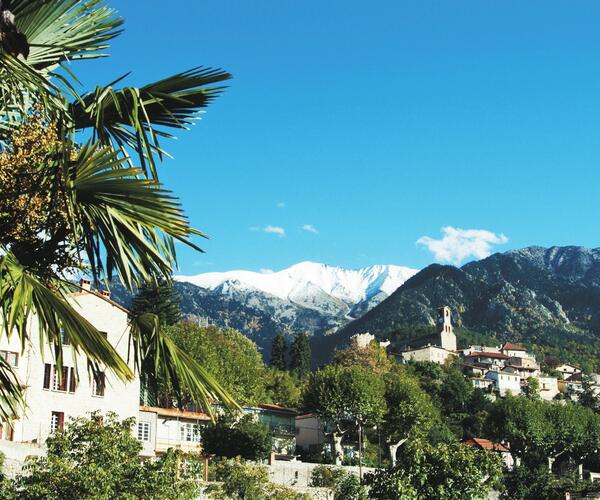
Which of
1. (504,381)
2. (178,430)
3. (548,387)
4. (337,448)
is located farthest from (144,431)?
(548,387)

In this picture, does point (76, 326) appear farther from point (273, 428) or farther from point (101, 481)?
point (273, 428)

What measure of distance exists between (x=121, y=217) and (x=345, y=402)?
8045 centimetres

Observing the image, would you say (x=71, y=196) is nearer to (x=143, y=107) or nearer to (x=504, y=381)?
(x=143, y=107)

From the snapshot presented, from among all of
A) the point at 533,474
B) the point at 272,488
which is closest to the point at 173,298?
the point at 533,474

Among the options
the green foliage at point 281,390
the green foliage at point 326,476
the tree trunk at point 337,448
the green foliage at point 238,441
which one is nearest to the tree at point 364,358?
the green foliage at point 281,390

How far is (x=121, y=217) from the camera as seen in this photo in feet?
21.1

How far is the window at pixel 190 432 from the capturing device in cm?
7044

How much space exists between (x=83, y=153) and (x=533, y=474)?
85391 mm

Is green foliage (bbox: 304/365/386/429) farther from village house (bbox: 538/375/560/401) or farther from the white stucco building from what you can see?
village house (bbox: 538/375/560/401)

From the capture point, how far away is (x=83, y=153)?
6.41 meters

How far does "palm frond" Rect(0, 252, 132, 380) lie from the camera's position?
19.4 ft

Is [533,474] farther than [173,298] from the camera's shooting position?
No

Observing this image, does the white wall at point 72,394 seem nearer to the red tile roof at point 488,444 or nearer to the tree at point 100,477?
the tree at point 100,477

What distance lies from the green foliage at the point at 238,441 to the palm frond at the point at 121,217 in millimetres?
60657
